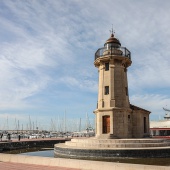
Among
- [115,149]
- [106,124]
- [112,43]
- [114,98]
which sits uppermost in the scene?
[112,43]

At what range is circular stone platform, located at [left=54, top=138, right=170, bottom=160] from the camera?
19.1m

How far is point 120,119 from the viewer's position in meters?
24.9

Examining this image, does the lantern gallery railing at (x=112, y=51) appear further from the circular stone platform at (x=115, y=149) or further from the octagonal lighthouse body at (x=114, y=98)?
the circular stone platform at (x=115, y=149)

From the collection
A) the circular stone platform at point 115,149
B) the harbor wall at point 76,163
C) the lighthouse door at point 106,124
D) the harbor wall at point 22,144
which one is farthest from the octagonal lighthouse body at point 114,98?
the harbor wall at point 76,163

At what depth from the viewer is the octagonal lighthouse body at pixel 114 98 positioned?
2492cm

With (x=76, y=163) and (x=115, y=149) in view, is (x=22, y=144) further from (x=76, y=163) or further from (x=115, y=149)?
(x=76, y=163)

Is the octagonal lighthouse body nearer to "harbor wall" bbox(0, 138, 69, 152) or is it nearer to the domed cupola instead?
the domed cupola

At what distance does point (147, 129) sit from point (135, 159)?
40.0 feet

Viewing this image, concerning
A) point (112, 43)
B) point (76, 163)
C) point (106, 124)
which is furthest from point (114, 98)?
point (76, 163)

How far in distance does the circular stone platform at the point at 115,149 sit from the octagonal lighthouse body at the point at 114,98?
3703 mm

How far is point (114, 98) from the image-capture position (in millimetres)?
25469

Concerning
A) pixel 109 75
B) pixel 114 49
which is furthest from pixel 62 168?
pixel 114 49

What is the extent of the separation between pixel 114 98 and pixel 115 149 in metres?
7.23

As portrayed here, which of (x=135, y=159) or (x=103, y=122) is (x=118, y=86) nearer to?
(x=103, y=122)
